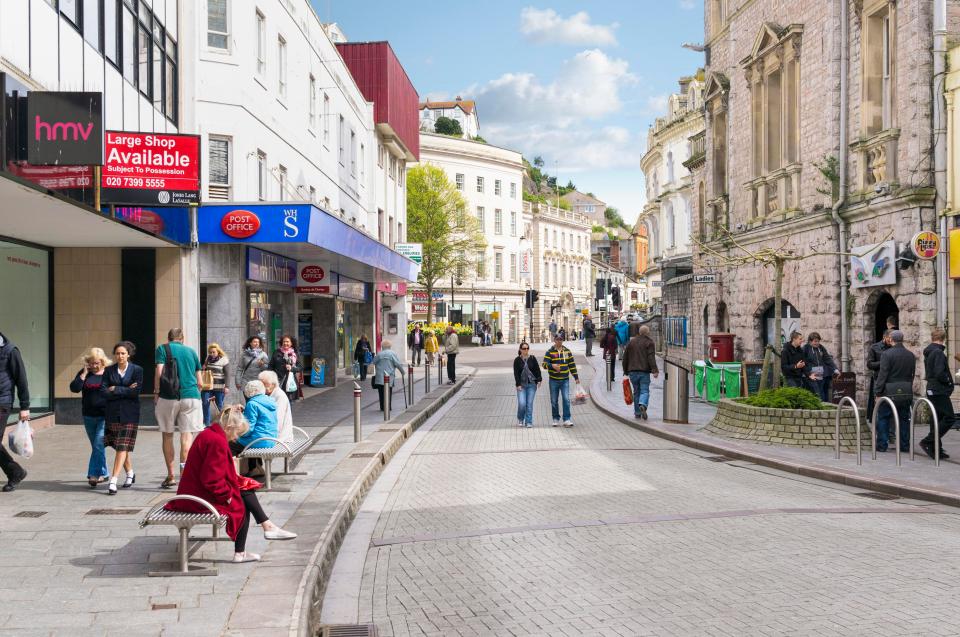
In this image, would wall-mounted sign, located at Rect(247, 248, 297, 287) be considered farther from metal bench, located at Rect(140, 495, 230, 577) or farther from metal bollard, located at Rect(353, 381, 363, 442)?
metal bench, located at Rect(140, 495, 230, 577)

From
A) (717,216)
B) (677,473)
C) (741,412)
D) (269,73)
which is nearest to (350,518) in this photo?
(677,473)

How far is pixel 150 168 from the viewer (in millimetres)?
15141

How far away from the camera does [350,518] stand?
930 cm

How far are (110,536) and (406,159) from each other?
3894 centimetres

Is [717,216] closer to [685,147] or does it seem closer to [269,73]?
[269,73]

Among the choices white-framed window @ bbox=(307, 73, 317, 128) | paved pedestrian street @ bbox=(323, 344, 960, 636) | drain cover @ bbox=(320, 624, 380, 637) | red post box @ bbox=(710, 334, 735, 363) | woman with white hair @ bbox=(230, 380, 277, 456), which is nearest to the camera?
drain cover @ bbox=(320, 624, 380, 637)

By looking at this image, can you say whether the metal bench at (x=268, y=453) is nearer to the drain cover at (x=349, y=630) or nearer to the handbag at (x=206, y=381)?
the handbag at (x=206, y=381)

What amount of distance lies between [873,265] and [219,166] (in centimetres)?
1291

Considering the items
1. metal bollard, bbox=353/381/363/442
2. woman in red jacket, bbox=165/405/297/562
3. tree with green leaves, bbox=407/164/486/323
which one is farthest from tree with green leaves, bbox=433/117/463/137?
woman in red jacket, bbox=165/405/297/562

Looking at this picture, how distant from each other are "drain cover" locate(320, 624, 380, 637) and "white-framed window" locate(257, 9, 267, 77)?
1743 cm

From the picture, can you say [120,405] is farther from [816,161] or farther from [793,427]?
[816,161]

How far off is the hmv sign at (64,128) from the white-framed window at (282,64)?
461 inches

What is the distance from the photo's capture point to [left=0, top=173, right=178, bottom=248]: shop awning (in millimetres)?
10602

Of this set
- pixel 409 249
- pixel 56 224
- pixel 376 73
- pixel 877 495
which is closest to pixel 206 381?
pixel 56 224
